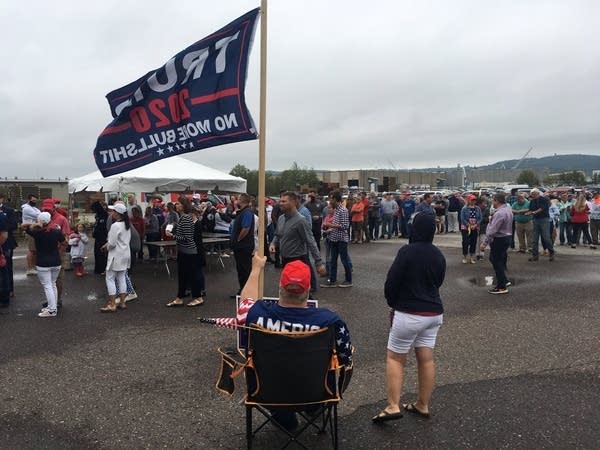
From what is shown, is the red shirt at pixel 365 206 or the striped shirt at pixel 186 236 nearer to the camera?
the striped shirt at pixel 186 236

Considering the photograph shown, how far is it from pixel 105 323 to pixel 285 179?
75.8 metres

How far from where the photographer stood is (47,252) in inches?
281

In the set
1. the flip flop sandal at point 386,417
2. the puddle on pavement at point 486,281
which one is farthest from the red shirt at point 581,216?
the flip flop sandal at point 386,417

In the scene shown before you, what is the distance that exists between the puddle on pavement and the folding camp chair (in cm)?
719

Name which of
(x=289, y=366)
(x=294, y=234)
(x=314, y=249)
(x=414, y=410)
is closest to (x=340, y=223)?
(x=294, y=234)

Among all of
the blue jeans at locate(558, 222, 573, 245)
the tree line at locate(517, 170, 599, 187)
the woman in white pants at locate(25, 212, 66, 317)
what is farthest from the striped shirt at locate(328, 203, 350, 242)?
the tree line at locate(517, 170, 599, 187)

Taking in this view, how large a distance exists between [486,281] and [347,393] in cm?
627

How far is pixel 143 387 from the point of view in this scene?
463 cm

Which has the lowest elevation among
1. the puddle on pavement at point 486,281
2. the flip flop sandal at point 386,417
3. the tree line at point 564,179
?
the flip flop sandal at point 386,417

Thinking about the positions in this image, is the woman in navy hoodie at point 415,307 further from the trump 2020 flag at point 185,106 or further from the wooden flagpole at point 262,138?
the trump 2020 flag at point 185,106

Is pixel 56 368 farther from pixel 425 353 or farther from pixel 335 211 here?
pixel 335 211

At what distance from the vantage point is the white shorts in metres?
3.73

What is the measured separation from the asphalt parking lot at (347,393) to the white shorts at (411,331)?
2.04ft

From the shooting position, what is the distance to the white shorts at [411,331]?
373 cm
